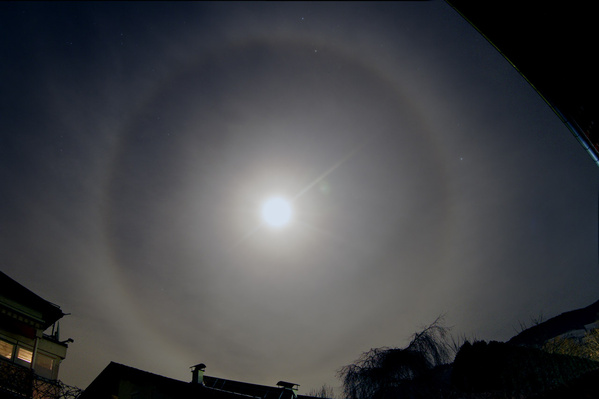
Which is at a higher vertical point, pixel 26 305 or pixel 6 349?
pixel 26 305

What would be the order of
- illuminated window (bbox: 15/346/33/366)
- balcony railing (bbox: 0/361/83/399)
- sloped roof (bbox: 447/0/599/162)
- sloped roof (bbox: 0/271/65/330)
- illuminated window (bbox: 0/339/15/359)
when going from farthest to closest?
illuminated window (bbox: 15/346/33/366)
sloped roof (bbox: 0/271/65/330)
illuminated window (bbox: 0/339/15/359)
balcony railing (bbox: 0/361/83/399)
sloped roof (bbox: 447/0/599/162)

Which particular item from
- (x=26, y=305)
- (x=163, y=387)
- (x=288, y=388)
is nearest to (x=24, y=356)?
(x=26, y=305)

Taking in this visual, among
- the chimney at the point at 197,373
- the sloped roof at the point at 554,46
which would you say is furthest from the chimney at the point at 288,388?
the sloped roof at the point at 554,46

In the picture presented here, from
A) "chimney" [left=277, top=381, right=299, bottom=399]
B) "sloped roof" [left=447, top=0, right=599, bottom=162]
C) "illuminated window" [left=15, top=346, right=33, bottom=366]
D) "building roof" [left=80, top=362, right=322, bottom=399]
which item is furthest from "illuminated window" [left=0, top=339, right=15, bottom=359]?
"sloped roof" [left=447, top=0, right=599, bottom=162]

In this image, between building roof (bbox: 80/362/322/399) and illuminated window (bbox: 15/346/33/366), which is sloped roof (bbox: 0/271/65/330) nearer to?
→ illuminated window (bbox: 15/346/33/366)

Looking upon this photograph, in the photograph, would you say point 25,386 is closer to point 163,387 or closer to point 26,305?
point 26,305

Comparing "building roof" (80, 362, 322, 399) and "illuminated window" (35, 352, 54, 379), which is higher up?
"illuminated window" (35, 352, 54, 379)

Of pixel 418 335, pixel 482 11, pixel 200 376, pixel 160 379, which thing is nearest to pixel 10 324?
pixel 160 379
